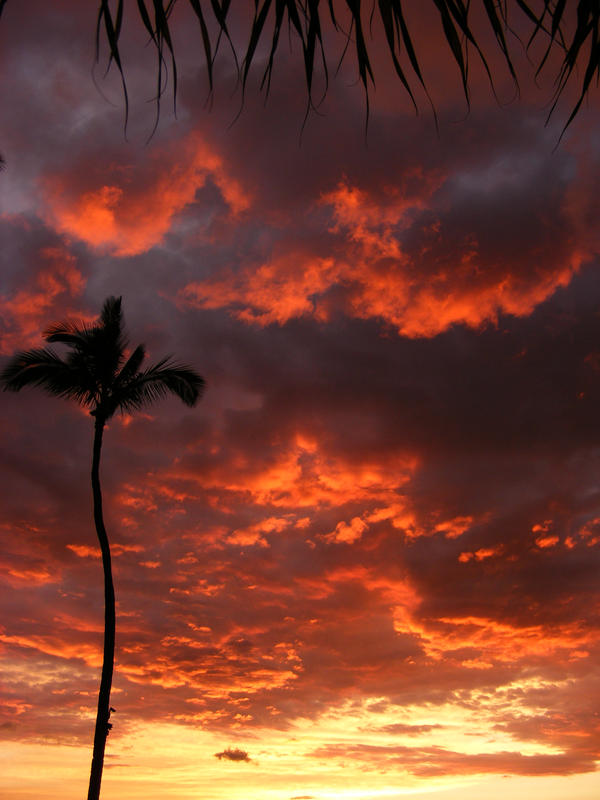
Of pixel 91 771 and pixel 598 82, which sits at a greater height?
pixel 598 82

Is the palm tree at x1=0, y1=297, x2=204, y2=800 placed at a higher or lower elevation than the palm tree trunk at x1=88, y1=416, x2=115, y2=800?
higher

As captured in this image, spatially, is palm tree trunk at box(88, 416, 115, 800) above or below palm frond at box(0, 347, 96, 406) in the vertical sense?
below

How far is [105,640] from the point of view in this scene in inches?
758

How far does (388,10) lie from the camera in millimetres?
3342

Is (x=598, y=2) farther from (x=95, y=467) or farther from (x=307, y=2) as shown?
(x=95, y=467)

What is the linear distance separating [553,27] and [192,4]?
A: 1.78 meters

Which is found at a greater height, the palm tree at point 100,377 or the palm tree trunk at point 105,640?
the palm tree at point 100,377

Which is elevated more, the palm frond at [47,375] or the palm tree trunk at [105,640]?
the palm frond at [47,375]

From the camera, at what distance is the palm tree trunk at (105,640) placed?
1708 centimetres

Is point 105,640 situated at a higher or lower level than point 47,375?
lower

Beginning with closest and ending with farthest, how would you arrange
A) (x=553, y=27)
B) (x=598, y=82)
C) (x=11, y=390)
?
(x=553, y=27)
(x=598, y=82)
(x=11, y=390)

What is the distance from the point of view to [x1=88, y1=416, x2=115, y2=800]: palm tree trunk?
1708 cm

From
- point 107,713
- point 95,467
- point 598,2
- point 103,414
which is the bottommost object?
point 107,713

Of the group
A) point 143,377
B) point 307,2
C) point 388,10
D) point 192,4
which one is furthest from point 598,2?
point 143,377
